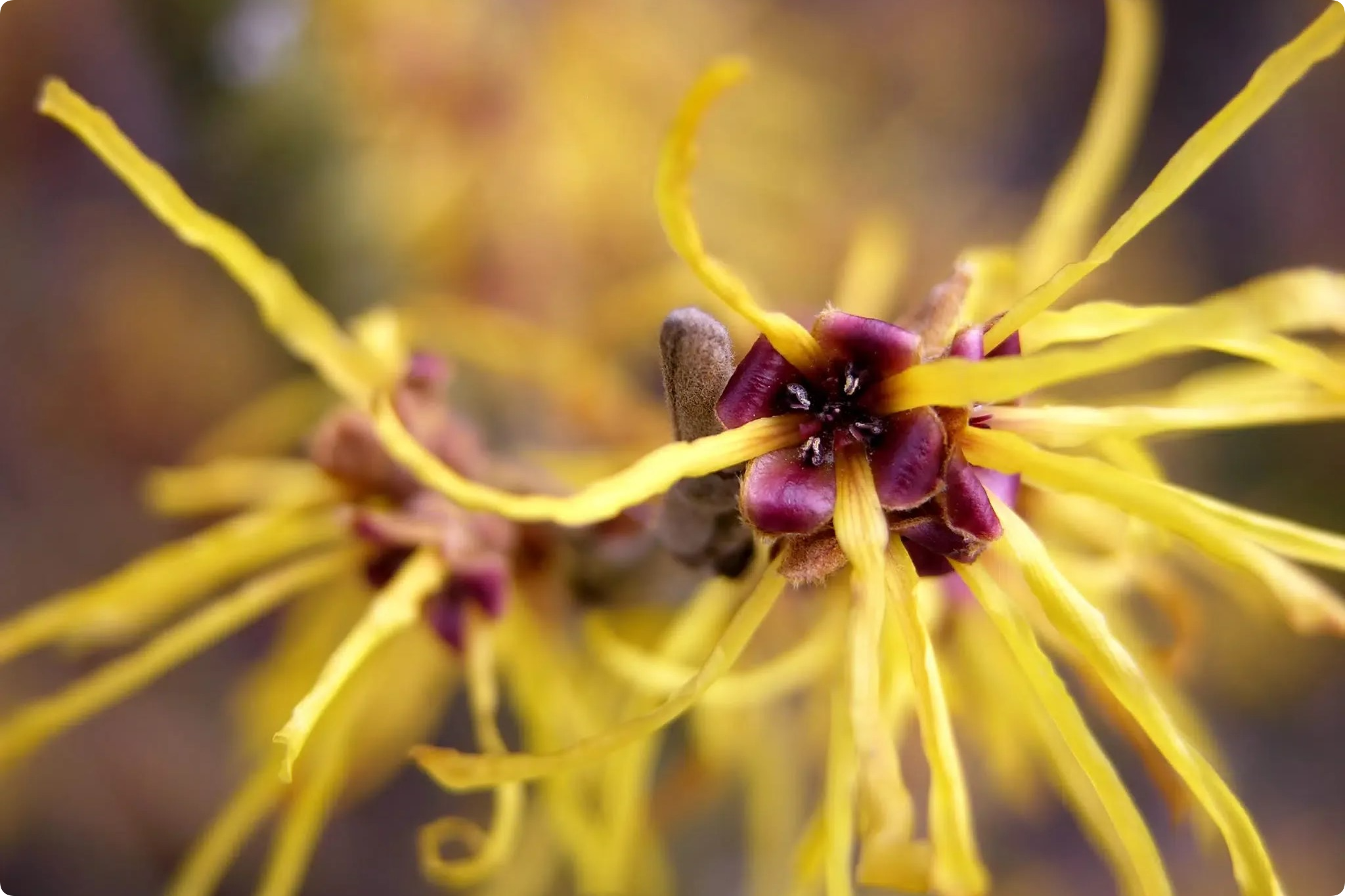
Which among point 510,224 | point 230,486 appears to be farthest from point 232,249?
point 510,224

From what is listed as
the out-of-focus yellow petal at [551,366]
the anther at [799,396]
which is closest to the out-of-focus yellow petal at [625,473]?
the anther at [799,396]

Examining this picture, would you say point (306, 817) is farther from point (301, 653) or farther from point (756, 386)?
point (756, 386)

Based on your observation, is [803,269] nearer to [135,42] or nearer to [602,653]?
[135,42]

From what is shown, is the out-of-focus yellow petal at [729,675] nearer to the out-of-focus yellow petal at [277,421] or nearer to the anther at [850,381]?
the anther at [850,381]

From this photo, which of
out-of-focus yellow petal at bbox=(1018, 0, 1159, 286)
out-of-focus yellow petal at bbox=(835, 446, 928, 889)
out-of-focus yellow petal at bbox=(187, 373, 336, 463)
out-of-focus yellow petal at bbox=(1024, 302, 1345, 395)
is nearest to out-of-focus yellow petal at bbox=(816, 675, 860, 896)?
out-of-focus yellow petal at bbox=(835, 446, 928, 889)

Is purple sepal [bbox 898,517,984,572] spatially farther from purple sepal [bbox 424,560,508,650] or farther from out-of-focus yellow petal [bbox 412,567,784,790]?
purple sepal [bbox 424,560,508,650]

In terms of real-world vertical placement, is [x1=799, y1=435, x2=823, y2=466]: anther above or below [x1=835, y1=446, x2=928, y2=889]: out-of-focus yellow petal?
above
